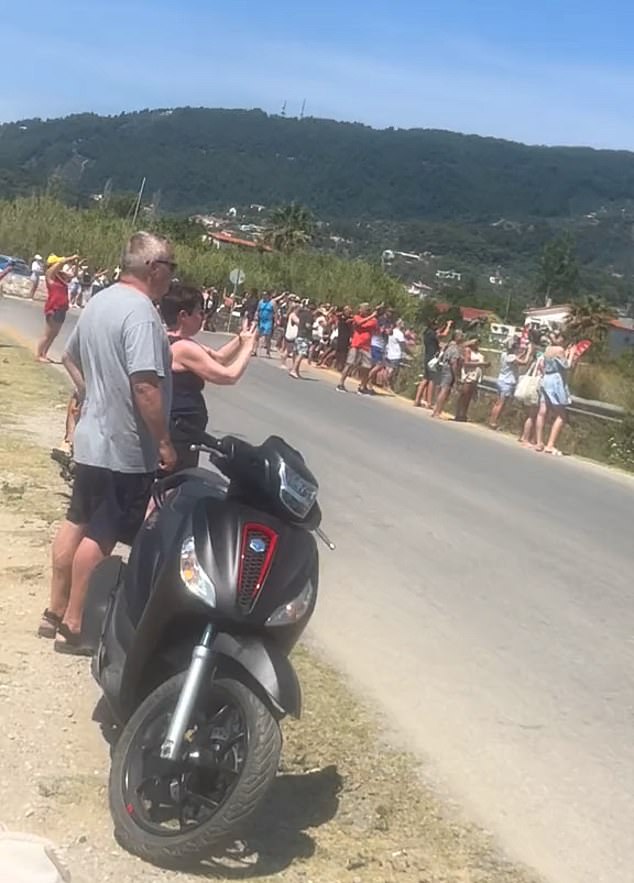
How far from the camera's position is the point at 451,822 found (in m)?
4.74

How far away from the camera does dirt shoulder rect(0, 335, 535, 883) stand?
4.22 metres

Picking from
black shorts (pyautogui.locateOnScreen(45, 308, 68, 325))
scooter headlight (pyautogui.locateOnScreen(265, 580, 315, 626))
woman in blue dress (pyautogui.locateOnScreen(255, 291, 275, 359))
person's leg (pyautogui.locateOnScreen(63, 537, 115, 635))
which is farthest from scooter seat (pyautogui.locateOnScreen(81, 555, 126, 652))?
woman in blue dress (pyautogui.locateOnScreen(255, 291, 275, 359))

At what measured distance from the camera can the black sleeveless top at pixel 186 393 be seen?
644 centimetres

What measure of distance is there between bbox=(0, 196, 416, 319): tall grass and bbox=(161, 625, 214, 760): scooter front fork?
62368mm

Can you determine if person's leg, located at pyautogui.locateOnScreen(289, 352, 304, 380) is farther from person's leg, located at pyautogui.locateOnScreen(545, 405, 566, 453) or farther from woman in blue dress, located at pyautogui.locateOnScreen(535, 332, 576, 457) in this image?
person's leg, located at pyautogui.locateOnScreen(545, 405, 566, 453)

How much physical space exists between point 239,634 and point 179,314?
8.75 ft

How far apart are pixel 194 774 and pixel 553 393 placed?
15.5m

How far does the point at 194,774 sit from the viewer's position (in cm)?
411

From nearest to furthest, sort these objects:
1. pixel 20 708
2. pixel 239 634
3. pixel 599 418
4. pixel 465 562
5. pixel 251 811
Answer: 1. pixel 251 811
2. pixel 239 634
3. pixel 20 708
4. pixel 465 562
5. pixel 599 418

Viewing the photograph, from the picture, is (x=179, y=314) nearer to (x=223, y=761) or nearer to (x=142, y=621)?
(x=142, y=621)

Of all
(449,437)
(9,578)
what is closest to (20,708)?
(9,578)

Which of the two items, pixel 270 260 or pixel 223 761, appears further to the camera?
pixel 270 260

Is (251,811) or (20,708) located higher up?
(251,811)

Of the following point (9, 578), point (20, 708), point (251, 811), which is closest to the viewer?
point (251, 811)
